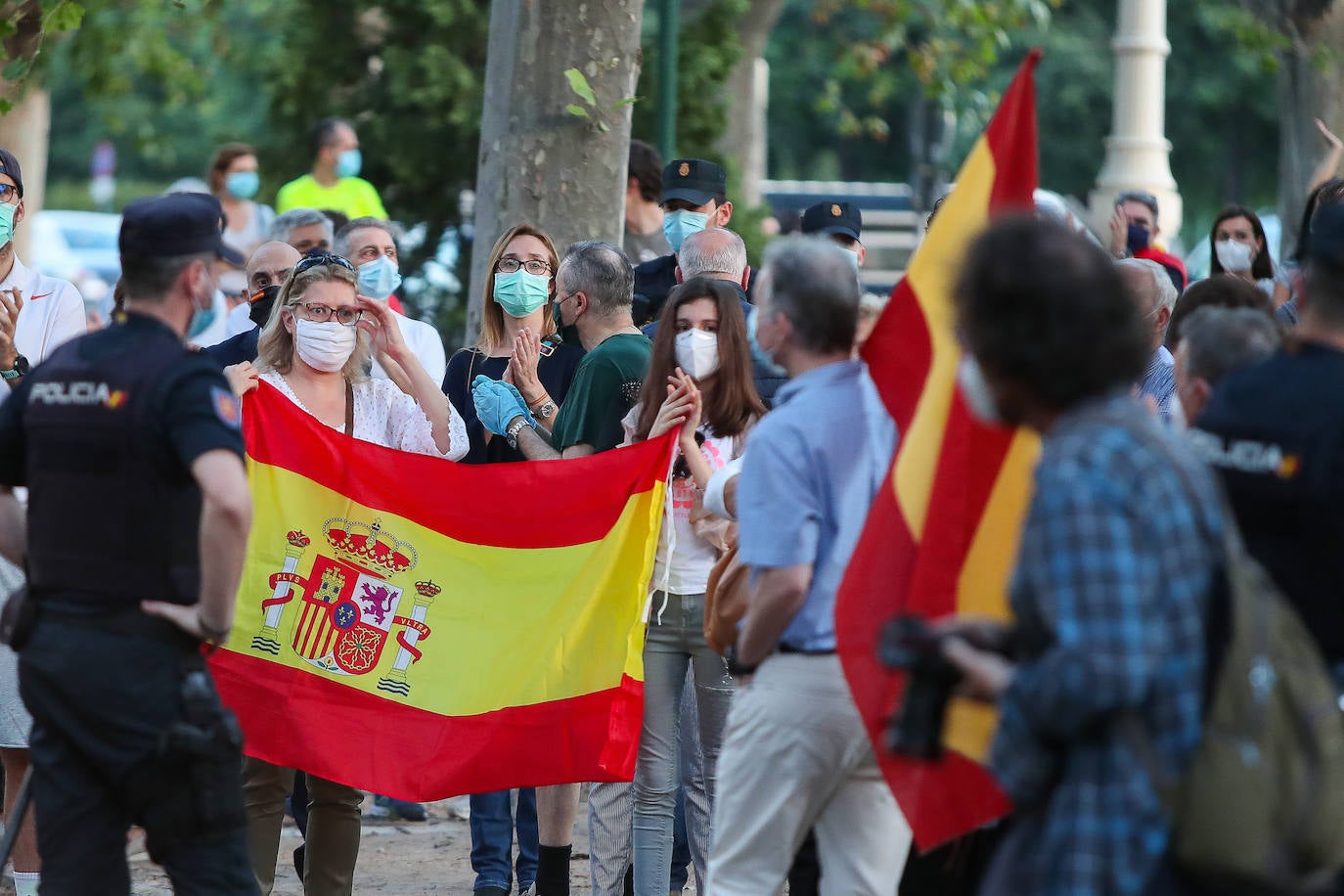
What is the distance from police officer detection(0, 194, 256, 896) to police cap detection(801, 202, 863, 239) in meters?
4.54

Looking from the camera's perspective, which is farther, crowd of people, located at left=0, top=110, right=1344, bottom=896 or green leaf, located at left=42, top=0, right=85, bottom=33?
green leaf, located at left=42, top=0, right=85, bottom=33

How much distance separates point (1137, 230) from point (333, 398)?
5044 mm

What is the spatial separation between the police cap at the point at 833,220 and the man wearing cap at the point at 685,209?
0.43 metres

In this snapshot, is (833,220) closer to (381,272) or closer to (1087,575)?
(381,272)

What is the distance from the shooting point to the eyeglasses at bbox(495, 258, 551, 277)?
22.9 ft

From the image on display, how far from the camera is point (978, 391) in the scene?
3.24 m

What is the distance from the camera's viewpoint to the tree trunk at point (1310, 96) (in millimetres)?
12766

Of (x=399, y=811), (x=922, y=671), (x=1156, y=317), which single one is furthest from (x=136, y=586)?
(x=1156, y=317)

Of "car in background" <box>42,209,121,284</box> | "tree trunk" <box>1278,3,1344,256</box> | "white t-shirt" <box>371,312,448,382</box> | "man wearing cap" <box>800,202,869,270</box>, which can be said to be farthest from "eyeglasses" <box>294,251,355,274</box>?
"car in background" <box>42,209,121,284</box>

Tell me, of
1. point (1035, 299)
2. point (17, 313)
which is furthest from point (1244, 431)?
point (17, 313)

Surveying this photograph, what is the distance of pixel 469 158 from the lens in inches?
516

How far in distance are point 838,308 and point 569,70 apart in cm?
416

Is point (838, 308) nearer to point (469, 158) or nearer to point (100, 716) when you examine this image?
point (100, 716)

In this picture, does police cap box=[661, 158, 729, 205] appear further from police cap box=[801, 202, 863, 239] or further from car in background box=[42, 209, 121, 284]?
car in background box=[42, 209, 121, 284]
